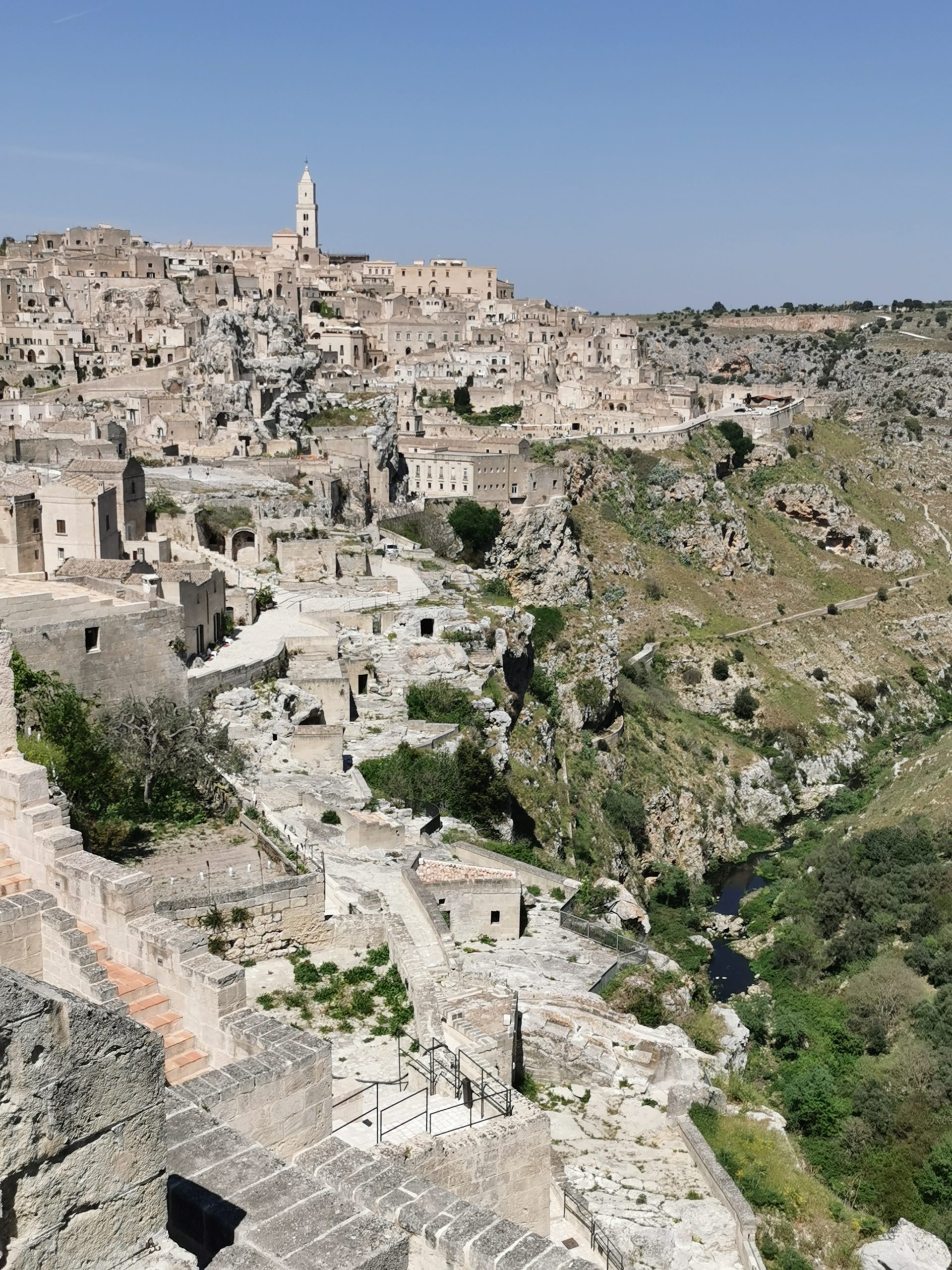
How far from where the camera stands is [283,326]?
60188mm

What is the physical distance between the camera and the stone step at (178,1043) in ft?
22.7

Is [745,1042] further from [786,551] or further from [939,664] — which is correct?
[786,551]

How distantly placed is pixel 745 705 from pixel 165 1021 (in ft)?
143

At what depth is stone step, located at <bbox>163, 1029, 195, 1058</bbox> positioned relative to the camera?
692 cm

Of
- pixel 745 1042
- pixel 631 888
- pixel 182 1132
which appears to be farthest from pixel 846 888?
pixel 182 1132

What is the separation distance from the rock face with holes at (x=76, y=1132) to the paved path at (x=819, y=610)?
51.9m

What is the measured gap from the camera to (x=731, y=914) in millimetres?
36031

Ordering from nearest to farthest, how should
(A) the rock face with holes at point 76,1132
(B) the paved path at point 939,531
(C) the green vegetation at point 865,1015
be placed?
(A) the rock face with holes at point 76,1132 → (C) the green vegetation at point 865,1015 → (B) the paved path at point 939,531

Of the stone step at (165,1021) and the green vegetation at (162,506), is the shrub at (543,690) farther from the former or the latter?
the stone step at (165,1021)

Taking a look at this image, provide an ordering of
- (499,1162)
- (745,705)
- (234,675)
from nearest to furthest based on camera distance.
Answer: (499,1162) < (234,675) < (745,705)

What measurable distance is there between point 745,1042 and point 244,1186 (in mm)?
16202

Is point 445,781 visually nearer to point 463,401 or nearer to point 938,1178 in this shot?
point 938,1178

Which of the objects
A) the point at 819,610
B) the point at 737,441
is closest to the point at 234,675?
the point at 819,610

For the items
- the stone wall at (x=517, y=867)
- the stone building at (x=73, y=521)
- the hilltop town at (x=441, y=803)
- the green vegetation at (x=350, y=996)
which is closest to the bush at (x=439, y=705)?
the hilltop town at (x=441, y=803)
